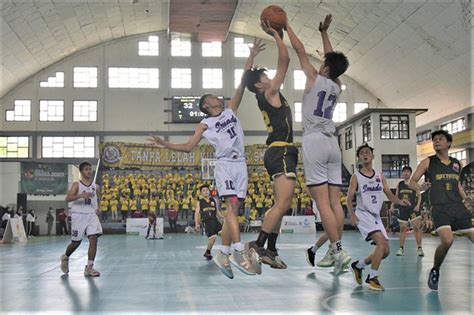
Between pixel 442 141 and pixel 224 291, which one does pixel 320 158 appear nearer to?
pixel 442 141

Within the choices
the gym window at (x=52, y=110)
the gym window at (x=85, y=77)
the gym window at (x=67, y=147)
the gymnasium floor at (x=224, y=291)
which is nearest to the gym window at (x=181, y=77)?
the gym window at (x=85, y=77)

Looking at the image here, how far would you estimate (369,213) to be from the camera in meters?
7.46

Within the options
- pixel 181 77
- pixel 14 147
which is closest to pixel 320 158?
pixel 181 77

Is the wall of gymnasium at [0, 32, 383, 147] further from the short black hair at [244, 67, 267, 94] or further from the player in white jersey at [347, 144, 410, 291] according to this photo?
the short black hair at [244, 67, 267, 94]

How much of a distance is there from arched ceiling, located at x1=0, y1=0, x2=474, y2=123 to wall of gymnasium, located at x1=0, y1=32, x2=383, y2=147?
0.82 metres

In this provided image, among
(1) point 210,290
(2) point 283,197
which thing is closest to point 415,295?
(2) point 283,197

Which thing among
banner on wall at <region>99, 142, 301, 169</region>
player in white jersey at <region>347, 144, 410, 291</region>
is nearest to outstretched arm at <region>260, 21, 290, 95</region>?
player in white jersey at <region>347, 144, 410, 291</region>

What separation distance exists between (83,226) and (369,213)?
16.0 ft

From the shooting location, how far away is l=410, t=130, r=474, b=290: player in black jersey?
682 cm

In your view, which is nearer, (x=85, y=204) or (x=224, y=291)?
(x=224, y=291)

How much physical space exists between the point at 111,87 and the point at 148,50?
11.8 feet

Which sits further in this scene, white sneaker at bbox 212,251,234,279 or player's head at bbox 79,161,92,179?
player's head at bbox 79,161,92,179

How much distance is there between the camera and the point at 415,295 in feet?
20.6

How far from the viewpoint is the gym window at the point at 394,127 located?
105 ft
